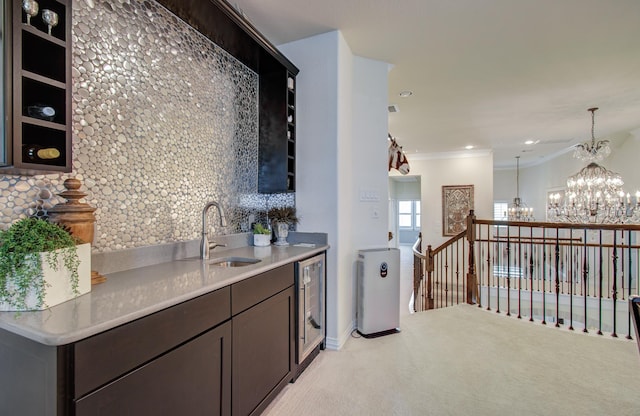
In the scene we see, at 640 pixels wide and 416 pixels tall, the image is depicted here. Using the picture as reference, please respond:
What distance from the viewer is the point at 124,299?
1.10 metres

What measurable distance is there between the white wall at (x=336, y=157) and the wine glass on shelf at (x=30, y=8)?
1.83m

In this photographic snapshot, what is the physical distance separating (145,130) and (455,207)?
681cm

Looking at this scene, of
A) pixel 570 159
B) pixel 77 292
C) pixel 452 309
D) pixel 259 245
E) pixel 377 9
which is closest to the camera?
pixel 77 292

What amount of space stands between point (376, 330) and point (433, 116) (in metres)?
3.37

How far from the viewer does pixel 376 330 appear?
286 cm

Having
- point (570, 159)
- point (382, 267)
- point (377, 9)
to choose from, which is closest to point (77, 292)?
point (382, 267)

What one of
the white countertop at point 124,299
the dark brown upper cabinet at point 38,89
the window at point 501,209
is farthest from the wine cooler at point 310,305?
the window at point 501,209

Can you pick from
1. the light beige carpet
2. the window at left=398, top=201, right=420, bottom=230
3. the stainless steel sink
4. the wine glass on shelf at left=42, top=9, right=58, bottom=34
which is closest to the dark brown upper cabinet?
the wine glass on shelf at left=42, top=9, right=58, bottom=34

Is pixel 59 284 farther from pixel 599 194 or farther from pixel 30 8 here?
pixel 599 194

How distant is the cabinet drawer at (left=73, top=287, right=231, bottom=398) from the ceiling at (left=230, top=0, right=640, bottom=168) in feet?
6.98

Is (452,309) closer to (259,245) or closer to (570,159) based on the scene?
(259,245)

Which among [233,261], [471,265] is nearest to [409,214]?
[471,265]

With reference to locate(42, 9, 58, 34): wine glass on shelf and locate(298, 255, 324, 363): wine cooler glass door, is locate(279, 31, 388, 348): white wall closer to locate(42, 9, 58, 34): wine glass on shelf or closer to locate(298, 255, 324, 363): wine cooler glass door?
locate(298, 255, 324, 363): wine cooler glass door

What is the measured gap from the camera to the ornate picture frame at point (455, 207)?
699cm
